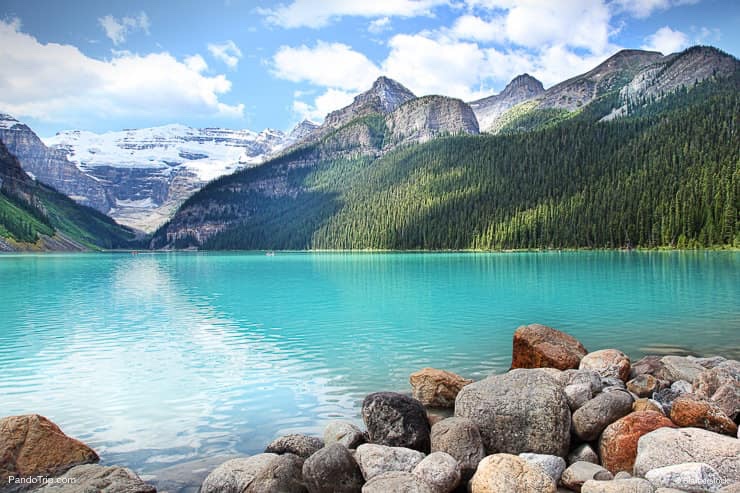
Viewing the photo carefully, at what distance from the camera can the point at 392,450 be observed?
10.1 m

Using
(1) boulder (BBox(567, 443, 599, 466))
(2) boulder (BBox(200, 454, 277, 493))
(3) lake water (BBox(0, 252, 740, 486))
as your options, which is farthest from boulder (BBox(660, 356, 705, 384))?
(2) boulder (BBox(200, 454, 277, 493))

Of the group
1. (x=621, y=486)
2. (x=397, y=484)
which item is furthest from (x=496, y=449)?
(x=397, y=484)

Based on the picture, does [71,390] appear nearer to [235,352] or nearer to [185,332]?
[235,352]

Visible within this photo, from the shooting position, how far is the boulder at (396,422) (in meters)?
11.4

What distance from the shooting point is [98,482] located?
9.02m

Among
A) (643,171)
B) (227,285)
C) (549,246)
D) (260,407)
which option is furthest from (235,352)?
(643,171)

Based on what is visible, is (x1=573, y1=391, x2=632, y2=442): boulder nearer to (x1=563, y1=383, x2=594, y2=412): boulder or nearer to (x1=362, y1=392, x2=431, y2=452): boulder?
(x1=563, y1=383, x2=594, y2=412): boulder

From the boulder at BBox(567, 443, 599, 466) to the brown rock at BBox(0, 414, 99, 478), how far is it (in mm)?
Answer: 10141

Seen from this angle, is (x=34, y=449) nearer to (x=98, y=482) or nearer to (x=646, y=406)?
(x=98, y=482)

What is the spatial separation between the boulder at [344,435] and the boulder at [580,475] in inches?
164

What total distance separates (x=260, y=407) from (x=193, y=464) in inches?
155

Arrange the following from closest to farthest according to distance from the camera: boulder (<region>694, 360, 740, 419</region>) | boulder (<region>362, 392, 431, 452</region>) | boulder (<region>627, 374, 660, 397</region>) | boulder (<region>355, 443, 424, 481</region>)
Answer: boulder (<region>355, 443, 424, 481</region>) → boulder (<region>362, 392, 431, 452</region>) → boulder (<region>694, 360, 740, 419</region>) → boulder (<region>627, 374, 660, 397</region>)

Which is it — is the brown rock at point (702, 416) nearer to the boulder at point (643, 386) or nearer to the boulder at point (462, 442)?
the boulder at point (643, 386)

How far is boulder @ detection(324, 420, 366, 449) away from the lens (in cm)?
1141
